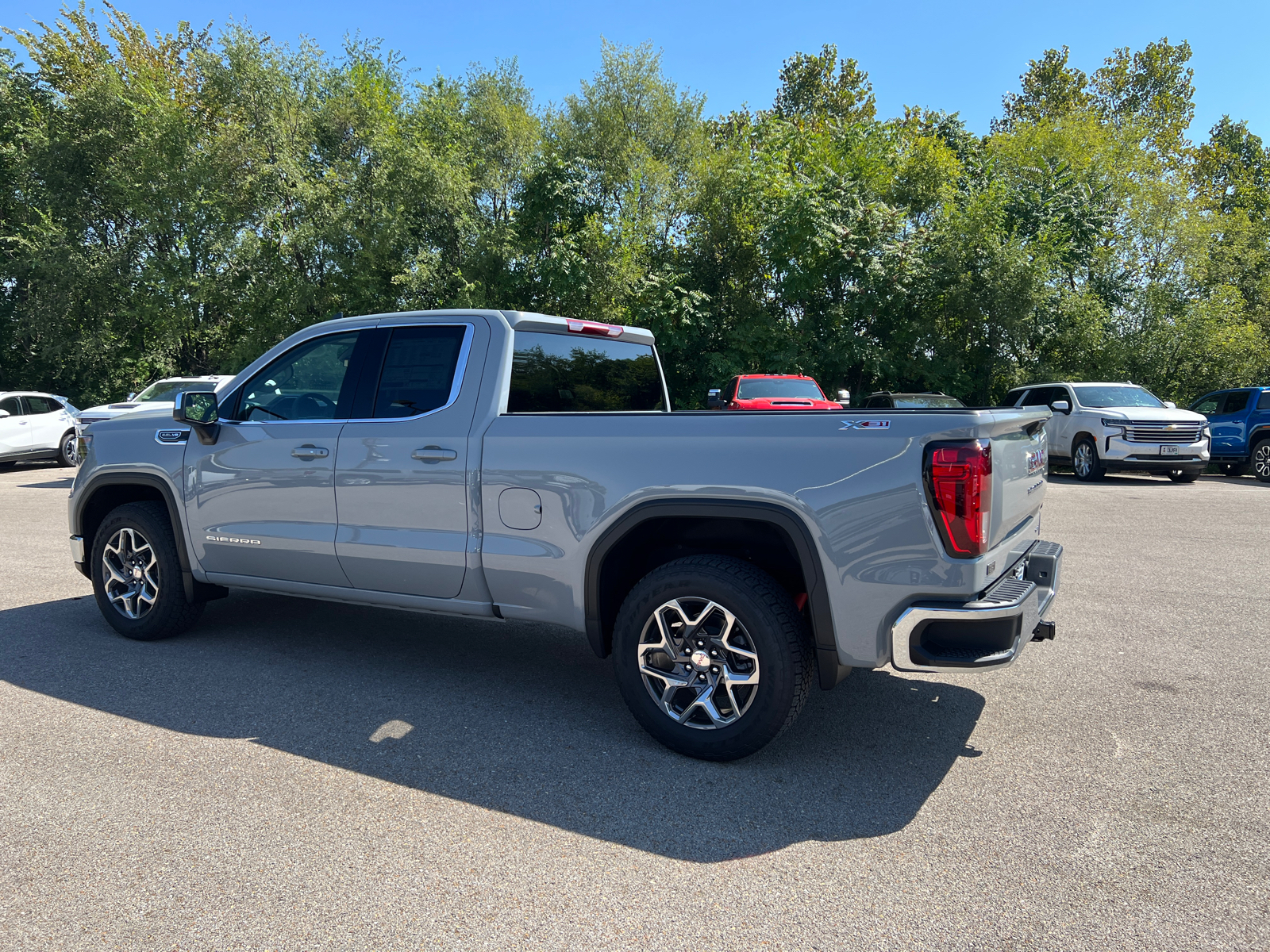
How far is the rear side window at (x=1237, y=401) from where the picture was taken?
1717 centimetres

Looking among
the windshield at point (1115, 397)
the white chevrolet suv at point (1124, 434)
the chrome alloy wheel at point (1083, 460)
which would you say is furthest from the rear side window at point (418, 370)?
the windshield at point (1115, 397)

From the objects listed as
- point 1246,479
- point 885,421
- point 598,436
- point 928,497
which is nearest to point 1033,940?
point 928,497

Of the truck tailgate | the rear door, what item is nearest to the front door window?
the truck tailgate

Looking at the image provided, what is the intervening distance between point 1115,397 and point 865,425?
15741mm

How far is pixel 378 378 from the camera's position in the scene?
4672 millimetres

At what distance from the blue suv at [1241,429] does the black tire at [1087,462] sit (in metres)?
3.06

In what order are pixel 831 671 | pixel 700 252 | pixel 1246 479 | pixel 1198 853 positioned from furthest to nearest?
pixel 700 252, pixel 1246 479, pixel 831 671, pixel 1198 853

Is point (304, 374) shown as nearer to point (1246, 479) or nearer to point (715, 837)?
point (715, 837)

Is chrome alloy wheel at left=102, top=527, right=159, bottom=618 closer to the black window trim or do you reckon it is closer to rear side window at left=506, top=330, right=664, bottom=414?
the black window trim

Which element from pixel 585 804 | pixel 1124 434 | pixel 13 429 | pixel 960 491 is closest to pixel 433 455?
pixel 585 804

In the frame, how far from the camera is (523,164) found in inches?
1081

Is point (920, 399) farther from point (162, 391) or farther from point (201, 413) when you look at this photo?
point (162, 391)

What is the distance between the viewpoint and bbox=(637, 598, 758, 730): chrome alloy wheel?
3.63 metres

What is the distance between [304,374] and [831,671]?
332cm
